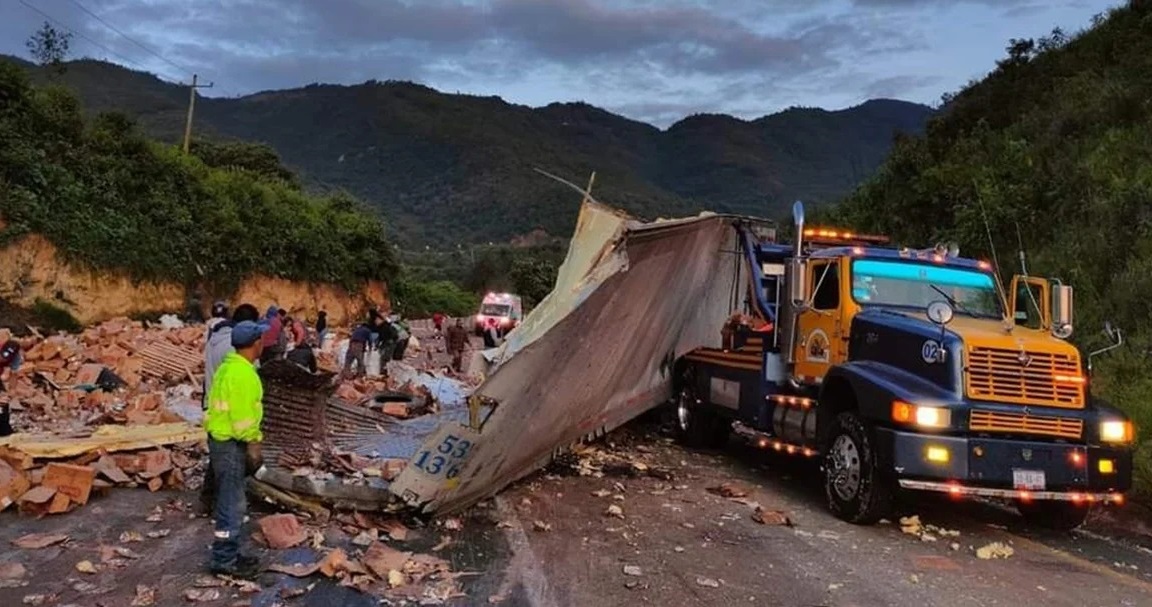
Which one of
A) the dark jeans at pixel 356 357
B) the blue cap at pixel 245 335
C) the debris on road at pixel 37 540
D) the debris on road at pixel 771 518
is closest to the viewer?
the blue cap at pixel 245 335

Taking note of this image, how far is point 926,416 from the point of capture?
7203 millimetres

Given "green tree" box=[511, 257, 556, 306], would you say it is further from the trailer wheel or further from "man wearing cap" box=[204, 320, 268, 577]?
"man wearing cap" box=[204, 320, 268, 577]

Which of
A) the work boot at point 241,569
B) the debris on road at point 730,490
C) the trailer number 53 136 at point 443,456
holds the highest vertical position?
the trailer number 53 136 at point 443,456

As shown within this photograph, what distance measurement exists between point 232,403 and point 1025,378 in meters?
6.04

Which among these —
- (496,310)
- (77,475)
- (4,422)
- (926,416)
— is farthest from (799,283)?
(496,310)

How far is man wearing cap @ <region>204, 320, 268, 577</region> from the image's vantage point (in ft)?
18.9

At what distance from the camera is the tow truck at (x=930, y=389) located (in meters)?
7.23

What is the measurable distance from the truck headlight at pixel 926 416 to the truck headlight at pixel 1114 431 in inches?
51.7

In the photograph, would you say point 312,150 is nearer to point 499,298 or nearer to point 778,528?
point 499,298

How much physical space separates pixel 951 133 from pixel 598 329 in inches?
834

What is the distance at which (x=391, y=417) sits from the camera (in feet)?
36.9

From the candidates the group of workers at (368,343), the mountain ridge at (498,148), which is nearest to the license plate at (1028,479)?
the group of workers at (368,343)

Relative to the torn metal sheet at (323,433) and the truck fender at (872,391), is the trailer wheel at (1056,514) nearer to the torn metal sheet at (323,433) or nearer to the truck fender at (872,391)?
the truck fender at (872,391)

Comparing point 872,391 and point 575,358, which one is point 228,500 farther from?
point 872,391
